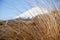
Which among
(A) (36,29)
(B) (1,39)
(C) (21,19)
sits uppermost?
(C) (21,19)

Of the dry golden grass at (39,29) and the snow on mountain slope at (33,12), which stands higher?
Answer: the snow on mountain slope at (33,12)

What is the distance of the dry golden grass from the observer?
1.95 m

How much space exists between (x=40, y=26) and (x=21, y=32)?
28cm

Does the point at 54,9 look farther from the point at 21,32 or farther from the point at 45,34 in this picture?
the point at 21,32

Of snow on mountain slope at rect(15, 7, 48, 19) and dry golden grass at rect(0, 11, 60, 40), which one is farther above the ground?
snow on mountain slope at rect(15, 7, 48, 19)

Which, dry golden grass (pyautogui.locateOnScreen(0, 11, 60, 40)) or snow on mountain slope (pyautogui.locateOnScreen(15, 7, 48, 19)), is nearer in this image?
dry golden grass (pyautogui.locateOnScreen(0, 11, 60, 40))

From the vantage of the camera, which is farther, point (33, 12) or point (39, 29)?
point (33, 12)

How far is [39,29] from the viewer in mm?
1995

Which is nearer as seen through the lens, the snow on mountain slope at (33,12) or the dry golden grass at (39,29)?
the dry golden grass at (39,29)

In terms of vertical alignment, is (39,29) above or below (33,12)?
below

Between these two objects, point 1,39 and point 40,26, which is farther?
point 1,39

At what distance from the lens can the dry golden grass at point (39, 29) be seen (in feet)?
6.40

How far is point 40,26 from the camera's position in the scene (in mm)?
2008

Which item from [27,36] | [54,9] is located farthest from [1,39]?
[54,9]
